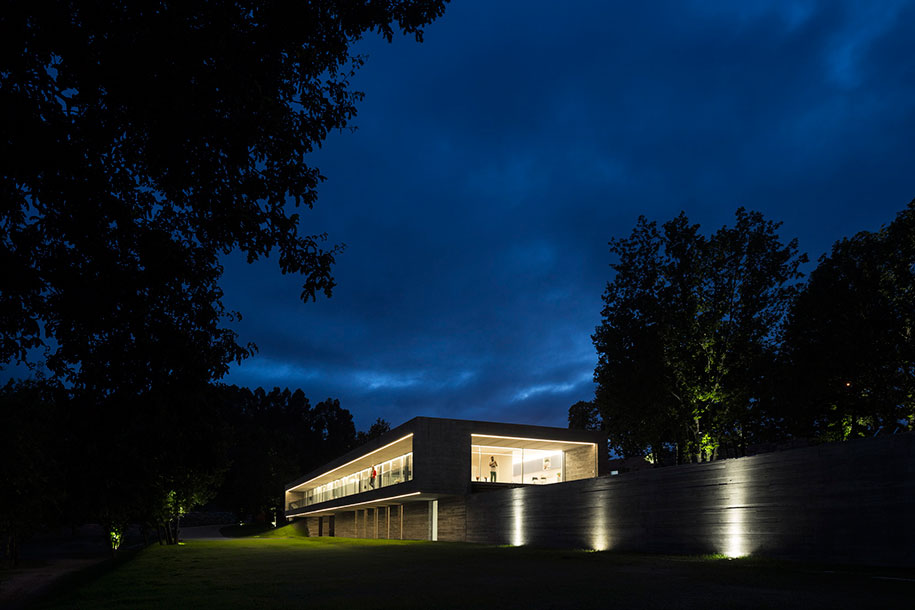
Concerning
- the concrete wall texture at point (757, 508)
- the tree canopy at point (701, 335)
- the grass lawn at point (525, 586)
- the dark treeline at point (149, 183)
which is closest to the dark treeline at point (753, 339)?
the tree canopy at point (701, 335)

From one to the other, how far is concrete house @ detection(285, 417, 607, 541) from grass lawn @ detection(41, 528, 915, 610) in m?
16.1

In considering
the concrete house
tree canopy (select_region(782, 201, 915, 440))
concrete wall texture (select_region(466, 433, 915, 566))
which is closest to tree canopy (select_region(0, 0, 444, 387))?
concrete wall texture (select_region(466, 433, 915, 566))

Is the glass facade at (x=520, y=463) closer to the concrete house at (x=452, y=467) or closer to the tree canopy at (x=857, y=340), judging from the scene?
the concrete house at (x=452, y=467)

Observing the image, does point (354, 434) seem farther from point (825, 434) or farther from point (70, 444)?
point (70, 444)

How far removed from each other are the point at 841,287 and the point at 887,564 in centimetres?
2379

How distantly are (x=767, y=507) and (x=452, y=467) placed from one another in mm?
20320

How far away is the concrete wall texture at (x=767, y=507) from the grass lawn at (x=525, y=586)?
1047 millimetres

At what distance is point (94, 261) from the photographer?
6.70 meters

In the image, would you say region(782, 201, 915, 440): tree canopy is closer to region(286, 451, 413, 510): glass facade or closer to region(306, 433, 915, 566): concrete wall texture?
region(306, 433, 915, 566): concrete wall texture

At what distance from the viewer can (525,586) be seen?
458 inches

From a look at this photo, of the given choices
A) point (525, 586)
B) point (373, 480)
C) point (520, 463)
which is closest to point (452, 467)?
point (520, 463)

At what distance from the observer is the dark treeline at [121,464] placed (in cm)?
757

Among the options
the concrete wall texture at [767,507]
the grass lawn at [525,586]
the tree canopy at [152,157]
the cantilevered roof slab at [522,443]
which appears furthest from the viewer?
the cantilevered roof slab at [522,443]

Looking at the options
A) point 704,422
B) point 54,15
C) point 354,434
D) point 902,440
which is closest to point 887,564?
point 902,440
